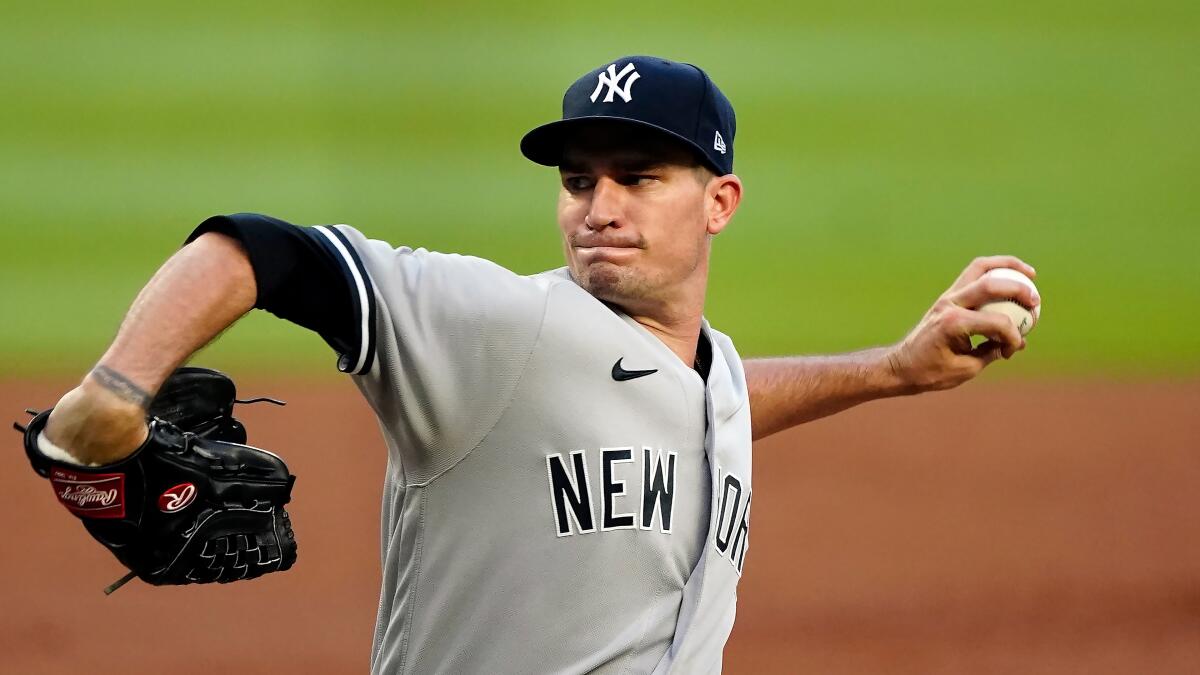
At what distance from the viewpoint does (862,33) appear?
4.61 metres

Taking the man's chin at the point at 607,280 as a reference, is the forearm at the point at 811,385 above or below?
below

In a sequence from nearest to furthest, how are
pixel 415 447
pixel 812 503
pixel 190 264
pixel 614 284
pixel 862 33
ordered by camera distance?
pixel 190 264 < pixel 415 447 < pixel 614 284 < pixel 812 503 < pixel 862 33

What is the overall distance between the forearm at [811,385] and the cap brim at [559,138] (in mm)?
429

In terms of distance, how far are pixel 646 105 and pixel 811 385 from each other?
0.65 metres

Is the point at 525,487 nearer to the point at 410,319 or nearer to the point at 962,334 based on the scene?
the point at 410,319

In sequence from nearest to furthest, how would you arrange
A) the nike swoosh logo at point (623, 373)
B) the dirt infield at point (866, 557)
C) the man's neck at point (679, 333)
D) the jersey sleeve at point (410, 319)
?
the jersey sleeve at point (410, 319) < the nike swoosh logo at point (623, 373) < the man's neck at point (679, 333) < the dirt infield at point (866, 557)

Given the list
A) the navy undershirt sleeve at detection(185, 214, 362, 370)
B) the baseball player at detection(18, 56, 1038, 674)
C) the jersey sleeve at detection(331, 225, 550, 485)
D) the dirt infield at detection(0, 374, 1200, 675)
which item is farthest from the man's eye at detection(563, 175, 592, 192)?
the dirt infield at detection(0, 374, 1200, 675)

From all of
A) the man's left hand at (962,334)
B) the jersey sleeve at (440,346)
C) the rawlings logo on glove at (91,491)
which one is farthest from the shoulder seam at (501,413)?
the man's left hand at (962,334)

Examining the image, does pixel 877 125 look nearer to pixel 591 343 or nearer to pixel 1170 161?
pixel 1170 161

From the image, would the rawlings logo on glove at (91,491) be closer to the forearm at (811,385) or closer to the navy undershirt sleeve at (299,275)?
the navy undershirt sleeve at (299,275)

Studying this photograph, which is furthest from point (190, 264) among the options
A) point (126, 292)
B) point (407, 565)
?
point (126, 292)

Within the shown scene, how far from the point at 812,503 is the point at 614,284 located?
266cm

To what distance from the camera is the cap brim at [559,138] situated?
62.4 inches

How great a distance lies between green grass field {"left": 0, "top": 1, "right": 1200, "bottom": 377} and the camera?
4.35 m
